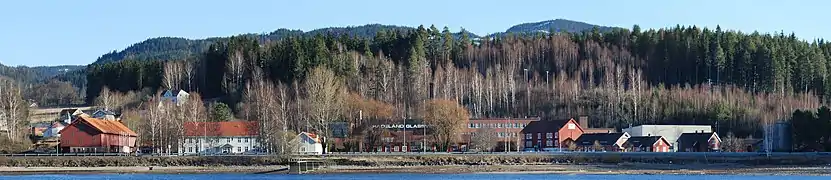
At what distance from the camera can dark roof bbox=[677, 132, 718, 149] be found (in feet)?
307

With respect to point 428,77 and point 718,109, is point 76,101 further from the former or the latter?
point 718,109

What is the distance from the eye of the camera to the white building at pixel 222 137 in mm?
89000

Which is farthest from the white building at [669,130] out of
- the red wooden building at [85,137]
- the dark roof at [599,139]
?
the red wooden building at [85,137]

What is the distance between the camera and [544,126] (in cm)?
9894

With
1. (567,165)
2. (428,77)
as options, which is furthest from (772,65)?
(567,165)

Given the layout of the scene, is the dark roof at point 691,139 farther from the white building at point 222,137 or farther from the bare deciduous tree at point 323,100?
the white building at point 222,137

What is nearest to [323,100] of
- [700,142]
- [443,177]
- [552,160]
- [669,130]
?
[552,160]

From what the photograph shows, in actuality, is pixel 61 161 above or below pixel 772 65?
below

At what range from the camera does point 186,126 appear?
88.4 metres

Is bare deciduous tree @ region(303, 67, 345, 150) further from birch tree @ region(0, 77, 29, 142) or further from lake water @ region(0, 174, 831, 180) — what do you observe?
lake water @ region(0, 174, 831, 180)

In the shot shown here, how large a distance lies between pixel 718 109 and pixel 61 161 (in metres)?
57.4

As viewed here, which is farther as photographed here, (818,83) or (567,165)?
(818,83)

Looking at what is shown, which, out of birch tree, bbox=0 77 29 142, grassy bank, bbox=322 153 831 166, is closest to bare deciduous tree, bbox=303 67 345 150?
grassy bank, bbox=322 153 831 166

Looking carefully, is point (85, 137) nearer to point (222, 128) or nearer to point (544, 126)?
point (222, 128)
